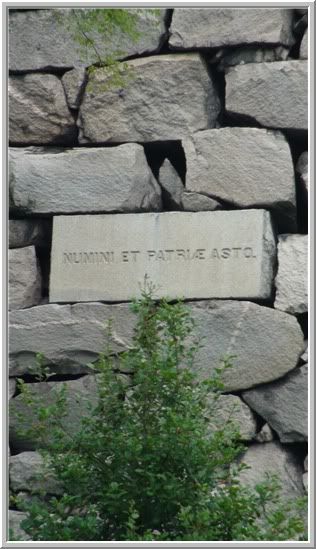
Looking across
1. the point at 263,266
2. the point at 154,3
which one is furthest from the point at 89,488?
the point at 154,3

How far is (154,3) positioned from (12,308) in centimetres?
161

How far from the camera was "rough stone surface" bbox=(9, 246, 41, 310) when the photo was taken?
19.3 feet

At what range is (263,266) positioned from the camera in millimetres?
5586

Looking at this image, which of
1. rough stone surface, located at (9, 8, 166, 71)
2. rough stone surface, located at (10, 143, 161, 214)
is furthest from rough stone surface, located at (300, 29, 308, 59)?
rough stone surface, located at (10, 143, 161, 214)

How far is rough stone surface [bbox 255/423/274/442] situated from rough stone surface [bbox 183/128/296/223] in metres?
1.02

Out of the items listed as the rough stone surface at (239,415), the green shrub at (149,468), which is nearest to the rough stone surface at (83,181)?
the rough stone surface at (239,415)

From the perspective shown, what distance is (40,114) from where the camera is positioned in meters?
6.05

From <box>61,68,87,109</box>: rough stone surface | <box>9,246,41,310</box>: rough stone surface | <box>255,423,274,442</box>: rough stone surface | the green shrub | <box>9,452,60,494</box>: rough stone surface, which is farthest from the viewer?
<box>61,68,87,109</box>: rough stone surface

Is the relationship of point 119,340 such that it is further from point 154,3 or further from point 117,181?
point 154,3

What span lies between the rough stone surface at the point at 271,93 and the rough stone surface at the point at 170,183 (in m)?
0.41

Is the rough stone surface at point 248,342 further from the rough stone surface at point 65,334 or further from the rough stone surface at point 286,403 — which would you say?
the rough stone surface at point 65,334

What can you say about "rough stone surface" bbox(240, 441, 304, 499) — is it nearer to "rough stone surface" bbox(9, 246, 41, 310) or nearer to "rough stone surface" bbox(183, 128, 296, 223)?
"rough stone surface" bbox(183, 128, 296, 223)

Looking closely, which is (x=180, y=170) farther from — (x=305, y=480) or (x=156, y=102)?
(x=305, y=480)

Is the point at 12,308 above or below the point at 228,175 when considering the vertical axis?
below
